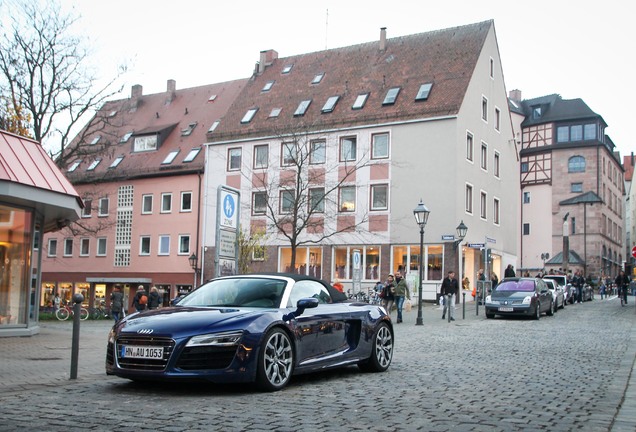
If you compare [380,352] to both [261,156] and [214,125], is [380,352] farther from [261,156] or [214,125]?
[214,125]

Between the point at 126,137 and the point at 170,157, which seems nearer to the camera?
the point at 170,157

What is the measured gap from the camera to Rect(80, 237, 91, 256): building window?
5834 cm

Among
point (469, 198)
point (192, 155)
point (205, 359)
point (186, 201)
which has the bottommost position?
point (205, 359)

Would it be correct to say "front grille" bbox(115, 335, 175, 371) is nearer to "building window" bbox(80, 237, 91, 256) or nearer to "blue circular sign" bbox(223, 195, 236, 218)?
"blue circular sign" bbox(223, 195, 236, 218)

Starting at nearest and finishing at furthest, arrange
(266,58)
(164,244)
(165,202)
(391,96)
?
1. (391,96)
2. (164,244)
3. (165,202)
4. (266,58)

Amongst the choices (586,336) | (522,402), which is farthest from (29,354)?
(586,336)

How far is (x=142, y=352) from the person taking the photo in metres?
8.78

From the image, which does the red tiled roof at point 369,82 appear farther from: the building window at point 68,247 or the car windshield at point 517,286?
the building window at point 68,247

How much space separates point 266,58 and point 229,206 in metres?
43.1

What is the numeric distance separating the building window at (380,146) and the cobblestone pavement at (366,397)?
30.7 meters

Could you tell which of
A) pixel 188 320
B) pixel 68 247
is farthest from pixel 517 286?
pixel 68 247

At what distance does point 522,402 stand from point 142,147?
173ft

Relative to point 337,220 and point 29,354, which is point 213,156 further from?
point 29,354

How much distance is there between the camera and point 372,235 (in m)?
45.4
